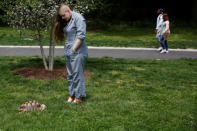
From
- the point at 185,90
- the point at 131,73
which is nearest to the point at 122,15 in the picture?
the point at 131,73

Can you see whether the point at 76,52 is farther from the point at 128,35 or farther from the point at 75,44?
the point at 128,35

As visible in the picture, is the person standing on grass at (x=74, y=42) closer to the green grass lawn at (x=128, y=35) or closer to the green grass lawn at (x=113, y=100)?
the green grass lawn at (x=113, y=100)

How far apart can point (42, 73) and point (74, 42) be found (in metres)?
3.19

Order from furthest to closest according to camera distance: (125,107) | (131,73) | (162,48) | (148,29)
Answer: (148,29) → (162,48) → (131,73) → (125,107)

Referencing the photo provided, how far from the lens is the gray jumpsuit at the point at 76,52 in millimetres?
6006

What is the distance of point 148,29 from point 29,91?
19077mm

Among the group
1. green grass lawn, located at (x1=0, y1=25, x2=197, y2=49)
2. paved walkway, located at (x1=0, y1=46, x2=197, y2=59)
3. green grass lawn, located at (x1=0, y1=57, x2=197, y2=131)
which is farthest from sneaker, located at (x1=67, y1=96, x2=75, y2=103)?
green grass lawn, located at (x1=0, y1=25, x2=197, y2=49)

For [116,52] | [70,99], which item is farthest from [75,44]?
[116,52]

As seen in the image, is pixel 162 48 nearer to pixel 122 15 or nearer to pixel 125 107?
pixel 125 107

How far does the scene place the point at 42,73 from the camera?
29.7ft

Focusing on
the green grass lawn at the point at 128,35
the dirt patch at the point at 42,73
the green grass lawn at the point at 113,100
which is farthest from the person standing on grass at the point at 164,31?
the dirt patch at the point at 42,73

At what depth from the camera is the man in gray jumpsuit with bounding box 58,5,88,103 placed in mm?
5988

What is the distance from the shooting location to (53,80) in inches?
332

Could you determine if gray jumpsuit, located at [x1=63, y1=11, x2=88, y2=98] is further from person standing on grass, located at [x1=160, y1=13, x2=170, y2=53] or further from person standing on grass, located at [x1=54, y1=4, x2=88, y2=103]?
person standing on grass, located at [x1=160, y1=13, x2=170, y2=53]
